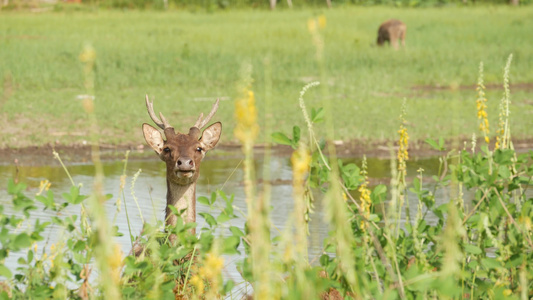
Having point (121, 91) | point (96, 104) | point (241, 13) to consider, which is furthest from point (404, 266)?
point (241, 13)

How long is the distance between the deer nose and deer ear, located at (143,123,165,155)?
0.51 metres

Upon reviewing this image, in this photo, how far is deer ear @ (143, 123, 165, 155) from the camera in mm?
6648

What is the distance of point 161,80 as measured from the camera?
57.5ft

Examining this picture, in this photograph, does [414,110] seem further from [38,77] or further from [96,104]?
[38,77]

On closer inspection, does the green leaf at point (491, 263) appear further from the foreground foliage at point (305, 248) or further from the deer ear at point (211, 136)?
the deer ear at point (211, 136)

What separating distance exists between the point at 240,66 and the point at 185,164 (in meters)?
12.9

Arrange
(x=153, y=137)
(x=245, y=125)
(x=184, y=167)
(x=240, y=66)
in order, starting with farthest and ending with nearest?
(x=240, y=66)
(x=153, y=137)
(x=184, y=167)
(x=245, y=125)

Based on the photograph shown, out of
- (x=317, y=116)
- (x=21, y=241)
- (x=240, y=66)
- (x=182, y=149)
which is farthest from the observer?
(x=240, y=66)

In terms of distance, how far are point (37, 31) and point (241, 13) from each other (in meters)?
7.94

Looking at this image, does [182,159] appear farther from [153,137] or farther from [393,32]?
[393,32]

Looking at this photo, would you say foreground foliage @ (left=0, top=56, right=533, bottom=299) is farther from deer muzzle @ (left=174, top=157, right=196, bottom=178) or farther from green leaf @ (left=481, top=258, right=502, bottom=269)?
deer muzzle @ (left=174, top=157, right=196, bottom=178)

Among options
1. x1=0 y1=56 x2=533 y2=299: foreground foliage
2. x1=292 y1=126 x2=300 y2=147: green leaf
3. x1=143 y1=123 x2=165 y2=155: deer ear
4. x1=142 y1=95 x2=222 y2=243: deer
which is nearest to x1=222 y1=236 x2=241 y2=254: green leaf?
x1=0 y1=56 x2=533 y2=299: foreground foliage

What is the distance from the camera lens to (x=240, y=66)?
1886 cm

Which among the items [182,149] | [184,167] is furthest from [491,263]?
[182,149]
